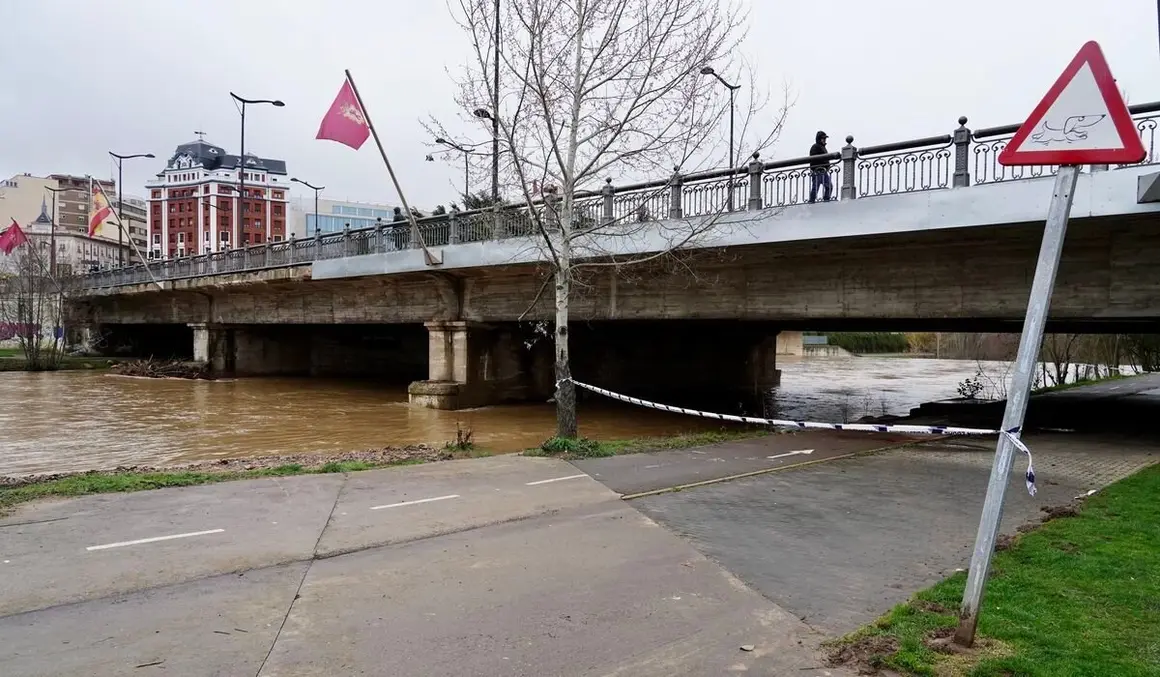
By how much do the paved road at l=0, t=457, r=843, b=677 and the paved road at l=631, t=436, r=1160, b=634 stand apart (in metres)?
0.35

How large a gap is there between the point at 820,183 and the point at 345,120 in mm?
11428

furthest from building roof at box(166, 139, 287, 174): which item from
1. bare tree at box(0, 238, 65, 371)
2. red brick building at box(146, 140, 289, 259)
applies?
bare tree at box(0, 238, 65, 371)

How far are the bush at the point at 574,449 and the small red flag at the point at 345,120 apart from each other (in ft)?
35.5

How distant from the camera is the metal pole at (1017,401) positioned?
3760 millimetres

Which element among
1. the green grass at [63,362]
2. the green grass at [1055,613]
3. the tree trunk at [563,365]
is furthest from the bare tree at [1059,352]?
the green grass at [63,362]

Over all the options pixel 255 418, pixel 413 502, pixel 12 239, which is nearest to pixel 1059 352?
pixel 255 418

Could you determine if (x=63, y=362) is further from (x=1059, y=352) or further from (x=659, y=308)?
(x=1059, y=352)

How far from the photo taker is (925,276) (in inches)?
580

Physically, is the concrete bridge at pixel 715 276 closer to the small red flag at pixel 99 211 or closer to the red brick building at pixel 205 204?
the small red flag at pixel 99 211

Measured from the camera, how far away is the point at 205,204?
98250mm

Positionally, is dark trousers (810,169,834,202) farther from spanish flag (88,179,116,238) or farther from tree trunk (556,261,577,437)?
spanish flag (88,179,116,238)

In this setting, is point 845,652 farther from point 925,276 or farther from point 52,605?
point 925,276

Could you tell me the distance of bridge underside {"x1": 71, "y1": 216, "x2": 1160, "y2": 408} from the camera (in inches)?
513

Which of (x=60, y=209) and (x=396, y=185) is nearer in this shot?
(x=396, y=185)
